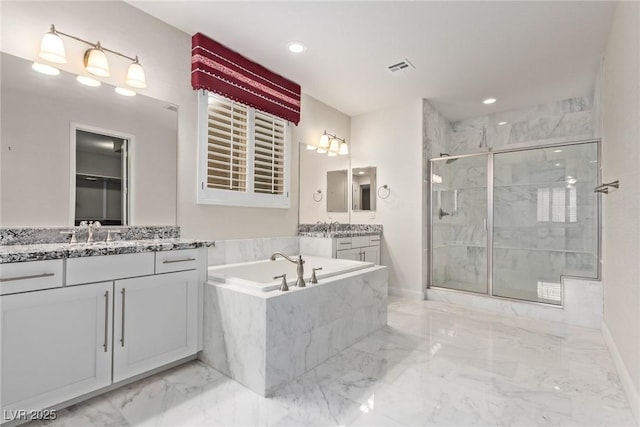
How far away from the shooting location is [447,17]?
229cm

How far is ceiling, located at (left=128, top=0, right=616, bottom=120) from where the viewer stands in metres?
2.21

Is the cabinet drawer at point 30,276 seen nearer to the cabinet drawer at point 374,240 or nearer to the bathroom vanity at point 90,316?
the bathroom vanity at point 90,316

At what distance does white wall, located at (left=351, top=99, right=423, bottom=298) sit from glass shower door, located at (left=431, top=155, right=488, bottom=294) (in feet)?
0.85

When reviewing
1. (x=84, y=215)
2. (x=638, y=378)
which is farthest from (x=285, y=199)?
(x=638, y=378)

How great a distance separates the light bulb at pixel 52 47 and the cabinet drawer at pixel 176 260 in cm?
131

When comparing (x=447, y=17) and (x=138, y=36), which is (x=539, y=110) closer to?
(x=447, y=17)

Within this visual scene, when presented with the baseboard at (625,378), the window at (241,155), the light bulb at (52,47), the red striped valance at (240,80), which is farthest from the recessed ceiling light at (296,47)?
the baseboard at (625,378)

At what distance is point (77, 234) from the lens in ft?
6.41

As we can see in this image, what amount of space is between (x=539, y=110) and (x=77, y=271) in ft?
16.5

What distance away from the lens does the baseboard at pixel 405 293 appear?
385cm

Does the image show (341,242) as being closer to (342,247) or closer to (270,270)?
(342,247)

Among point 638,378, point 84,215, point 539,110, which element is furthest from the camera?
point 539,110

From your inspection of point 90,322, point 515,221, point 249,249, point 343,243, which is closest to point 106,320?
point 90,322

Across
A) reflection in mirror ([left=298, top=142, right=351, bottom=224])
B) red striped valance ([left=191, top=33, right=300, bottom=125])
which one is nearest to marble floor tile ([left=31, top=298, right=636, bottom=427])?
reflection in mirror ([left=298, top=142, right=351, bottom=224])
